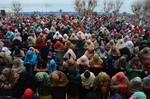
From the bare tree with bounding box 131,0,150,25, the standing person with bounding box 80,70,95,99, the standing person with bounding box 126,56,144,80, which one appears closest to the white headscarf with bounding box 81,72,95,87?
the standing person with bounding box 80,70,95,99

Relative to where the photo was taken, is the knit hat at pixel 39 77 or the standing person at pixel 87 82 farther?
the knit hat at pixel 39 77

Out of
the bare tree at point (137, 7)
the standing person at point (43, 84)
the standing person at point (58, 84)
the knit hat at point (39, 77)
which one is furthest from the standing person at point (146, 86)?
the bare tree at point (137, 7)

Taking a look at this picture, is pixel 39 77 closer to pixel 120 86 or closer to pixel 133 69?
pixel 120 86

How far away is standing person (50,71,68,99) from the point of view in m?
8.71

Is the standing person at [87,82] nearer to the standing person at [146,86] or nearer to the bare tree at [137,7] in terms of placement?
the standing person at [146,86]

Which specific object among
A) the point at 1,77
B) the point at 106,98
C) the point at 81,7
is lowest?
the point at 106,98

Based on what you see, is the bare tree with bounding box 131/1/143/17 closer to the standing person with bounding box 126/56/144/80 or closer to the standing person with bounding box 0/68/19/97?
the standing person with bounding box 126/56/144/80

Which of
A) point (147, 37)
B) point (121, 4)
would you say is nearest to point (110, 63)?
point (147, 37)

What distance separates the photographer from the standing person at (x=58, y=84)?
8.71 metres

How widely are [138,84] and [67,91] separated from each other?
5.85 ft

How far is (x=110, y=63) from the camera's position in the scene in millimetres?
10852

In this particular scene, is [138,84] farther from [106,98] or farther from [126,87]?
[106,98]

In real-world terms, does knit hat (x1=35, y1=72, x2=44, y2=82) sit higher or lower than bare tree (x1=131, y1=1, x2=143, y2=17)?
lower

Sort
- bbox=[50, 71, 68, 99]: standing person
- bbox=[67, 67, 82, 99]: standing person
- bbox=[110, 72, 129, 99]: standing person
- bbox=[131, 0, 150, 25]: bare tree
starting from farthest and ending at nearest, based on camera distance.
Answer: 1. bbox=[131, 0, 150, 25]: bare tree
2. bbox=[67, 67, 82, 99]: standing person
3. bbox=[50, 71, 68, 99]: standing person
4. bbox=[110, 72, 129, 99]: standing person
